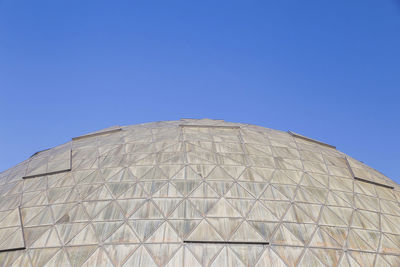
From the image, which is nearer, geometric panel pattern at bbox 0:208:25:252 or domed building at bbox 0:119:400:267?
domed building at bbox 0:119:400:267

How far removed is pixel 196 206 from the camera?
69.4ft

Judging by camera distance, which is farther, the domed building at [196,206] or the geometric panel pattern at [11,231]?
the geometric panel pattern at [11,231]

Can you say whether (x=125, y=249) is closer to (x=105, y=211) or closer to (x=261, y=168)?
(x=105, y=211)

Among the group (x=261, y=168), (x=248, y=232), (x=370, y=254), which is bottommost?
(x=370, y=254)

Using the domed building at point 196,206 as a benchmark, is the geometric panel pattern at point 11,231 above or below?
below

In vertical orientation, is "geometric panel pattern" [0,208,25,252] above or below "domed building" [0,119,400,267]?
below

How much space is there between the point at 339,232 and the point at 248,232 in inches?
240

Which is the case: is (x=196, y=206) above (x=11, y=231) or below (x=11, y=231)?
above

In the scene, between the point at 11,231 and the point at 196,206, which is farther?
the point at 11,231

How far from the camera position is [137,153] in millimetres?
26359

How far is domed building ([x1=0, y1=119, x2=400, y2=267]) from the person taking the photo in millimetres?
19250

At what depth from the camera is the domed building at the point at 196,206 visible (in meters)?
19.2

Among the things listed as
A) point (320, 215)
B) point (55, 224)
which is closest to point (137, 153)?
point (55, 224)

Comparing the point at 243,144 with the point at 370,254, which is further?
the point at 243,144
